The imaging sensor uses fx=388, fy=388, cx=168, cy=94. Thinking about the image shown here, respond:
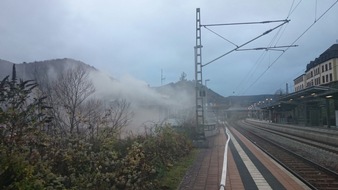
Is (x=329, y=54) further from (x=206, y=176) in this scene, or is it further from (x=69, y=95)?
(x=69, y=95)

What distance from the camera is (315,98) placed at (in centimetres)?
4894

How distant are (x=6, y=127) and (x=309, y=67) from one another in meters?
93.5

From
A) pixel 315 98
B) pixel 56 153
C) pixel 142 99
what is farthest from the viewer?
pixel 315 98

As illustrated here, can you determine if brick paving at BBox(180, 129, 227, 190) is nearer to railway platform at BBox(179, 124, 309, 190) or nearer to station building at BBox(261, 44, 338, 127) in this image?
railway platform at BBox(179, 124, 309, 190)

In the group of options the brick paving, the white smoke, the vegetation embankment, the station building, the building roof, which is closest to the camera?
the vegetation embankment

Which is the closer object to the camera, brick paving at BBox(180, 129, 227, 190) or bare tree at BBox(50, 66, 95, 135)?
brick paving at BBox(180, 129, 227, 190)

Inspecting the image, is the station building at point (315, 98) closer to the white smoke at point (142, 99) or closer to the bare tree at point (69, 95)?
the white smoke at point (142, 99)

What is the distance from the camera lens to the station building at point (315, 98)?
139 feet

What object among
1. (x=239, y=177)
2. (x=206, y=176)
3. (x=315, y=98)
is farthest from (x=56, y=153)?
(x=315, y=98)

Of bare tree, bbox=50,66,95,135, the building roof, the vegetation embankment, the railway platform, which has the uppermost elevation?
the building roof

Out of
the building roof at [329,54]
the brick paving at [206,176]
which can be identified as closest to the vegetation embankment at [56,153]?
the brick paving at [206,176]

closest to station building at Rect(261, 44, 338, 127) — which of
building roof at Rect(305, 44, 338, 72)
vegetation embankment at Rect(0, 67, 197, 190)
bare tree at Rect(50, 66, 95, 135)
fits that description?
building roof at Rect(305, 44, 338, 72)

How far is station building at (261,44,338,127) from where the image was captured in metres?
42.3

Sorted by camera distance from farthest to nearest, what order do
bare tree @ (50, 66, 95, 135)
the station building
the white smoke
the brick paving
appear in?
the station building < the white smoke < bare tree @ (50, 66, 95, 135) < the brick paving
